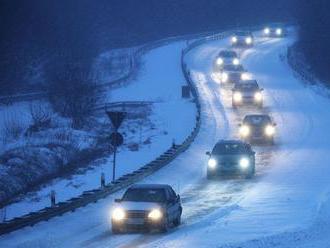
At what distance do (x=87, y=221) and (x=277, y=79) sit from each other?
175 ft

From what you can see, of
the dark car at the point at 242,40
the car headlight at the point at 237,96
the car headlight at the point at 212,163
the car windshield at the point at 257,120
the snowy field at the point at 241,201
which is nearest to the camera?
the snowy field at the point at 241,201

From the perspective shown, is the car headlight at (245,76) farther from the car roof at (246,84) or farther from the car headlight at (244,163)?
the car headlight at (244,163)

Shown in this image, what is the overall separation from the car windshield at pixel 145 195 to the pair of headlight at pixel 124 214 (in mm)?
630

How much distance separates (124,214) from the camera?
83.5 feet

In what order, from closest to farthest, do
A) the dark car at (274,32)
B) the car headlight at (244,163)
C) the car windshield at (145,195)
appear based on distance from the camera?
the car windshield at (145,195)
the car headlight at (244,163)
the dark car at (274,32)

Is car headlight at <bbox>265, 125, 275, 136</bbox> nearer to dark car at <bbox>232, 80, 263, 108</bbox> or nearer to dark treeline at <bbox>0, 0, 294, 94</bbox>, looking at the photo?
dark car at <bbox>232, 80, 263, 108</bbox>

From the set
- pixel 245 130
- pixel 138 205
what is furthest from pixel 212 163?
pixel 138 205

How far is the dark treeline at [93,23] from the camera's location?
319ft

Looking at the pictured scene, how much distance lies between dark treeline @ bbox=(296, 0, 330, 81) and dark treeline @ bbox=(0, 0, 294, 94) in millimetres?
24392

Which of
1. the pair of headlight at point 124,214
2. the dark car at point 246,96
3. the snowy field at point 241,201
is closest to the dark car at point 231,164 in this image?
the snowy field at point 241,201

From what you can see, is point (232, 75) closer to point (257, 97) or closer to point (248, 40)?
point (257, 97)

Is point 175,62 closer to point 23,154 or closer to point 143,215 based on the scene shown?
point 23,154

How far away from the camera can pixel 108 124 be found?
199 feet

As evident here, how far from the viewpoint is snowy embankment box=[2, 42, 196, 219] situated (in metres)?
38.2
